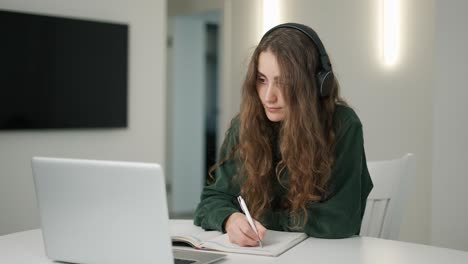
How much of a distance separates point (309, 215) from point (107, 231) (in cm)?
63

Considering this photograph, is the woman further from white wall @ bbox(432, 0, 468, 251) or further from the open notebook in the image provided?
white wall @ bbox(432, 0, 468, 251)

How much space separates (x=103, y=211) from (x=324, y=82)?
757mm

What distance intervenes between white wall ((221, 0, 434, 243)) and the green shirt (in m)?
2.47

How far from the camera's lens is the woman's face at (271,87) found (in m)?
1.66

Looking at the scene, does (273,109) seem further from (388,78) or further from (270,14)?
(270,14)

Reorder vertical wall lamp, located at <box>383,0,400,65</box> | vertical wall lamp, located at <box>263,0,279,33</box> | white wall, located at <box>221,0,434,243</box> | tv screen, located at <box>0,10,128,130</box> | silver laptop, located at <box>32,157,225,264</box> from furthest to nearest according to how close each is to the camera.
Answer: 1. vertical wall lamp, located at <box>263,0,279,33</box>
2. vertical wall lamp, located at <box>383,0,400,65</box>
3. white wall, located at <box>221,0,434,243</box>
4. tv screen, located at <box>0,10,128,130</box>
5. silver laptop, located at <box>32,157,225,264</box>

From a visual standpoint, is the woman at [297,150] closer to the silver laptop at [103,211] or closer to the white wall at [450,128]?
the silver laptop at [103,211]

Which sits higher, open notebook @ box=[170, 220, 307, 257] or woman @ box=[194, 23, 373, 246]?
woman @ box=[194, 23, 373, 246]

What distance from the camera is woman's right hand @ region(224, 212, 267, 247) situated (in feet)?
4.91

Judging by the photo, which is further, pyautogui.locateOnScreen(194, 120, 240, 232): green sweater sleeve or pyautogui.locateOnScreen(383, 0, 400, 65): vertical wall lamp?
pyautogui.locateOnScreen(383, 0, 400, 65): vertical wall lamp

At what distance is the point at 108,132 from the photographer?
4.47 metres

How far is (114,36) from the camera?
4418 millimetres

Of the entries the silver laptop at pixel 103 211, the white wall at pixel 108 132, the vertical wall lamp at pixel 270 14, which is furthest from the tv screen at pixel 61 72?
the silver laptop at pixel 103 211

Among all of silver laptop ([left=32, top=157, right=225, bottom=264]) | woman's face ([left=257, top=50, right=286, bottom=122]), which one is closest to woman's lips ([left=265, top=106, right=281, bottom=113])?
woman's face ([left=257, top=50, right=286, bottom=122])
